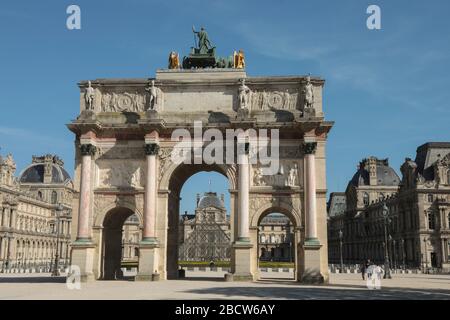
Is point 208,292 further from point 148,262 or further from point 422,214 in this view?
point 422,214

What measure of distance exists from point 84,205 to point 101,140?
4.26 meters

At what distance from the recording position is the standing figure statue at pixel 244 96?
31.0 meters

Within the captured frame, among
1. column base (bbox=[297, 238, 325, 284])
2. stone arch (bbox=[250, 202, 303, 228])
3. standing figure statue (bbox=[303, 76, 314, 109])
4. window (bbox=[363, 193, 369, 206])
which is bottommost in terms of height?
column base (bbox=[297, 238, 325, 284])

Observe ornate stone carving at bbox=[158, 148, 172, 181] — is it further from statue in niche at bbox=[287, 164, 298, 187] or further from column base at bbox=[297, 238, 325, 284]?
column base at bbox=[297, 238, 325, 284]

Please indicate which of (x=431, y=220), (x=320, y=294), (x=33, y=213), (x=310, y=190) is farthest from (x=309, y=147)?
(x=33, y=213)

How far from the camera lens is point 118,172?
32094 millimetres

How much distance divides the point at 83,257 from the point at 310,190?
13729 mm

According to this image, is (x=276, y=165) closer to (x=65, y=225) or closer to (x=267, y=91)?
(x=267, y=91)

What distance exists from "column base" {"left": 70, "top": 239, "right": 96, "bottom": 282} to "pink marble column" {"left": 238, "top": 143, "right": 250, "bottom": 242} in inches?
348

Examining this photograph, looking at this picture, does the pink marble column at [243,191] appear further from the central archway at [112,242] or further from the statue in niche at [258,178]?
the central archway at [112,242]

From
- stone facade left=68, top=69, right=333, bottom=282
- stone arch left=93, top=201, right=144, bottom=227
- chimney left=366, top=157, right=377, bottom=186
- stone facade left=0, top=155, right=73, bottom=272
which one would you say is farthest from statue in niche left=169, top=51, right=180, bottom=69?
chimney left=366, top=157, right=377, bottom=186

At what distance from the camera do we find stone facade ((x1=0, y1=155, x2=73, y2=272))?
267 ft

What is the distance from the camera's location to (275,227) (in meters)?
152
